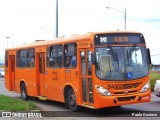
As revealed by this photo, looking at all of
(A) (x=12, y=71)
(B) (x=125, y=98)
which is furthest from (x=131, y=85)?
(A) (x=12, y=71)

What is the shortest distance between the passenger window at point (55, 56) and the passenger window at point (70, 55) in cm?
58

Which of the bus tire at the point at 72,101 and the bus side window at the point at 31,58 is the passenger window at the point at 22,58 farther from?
the bus tire at the point at 72,101

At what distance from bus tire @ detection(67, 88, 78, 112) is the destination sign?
2.55m

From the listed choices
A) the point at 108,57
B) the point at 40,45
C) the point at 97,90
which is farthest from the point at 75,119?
the point at 40,45

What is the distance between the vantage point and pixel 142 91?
13.5 metres

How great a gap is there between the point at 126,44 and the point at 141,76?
1.21 meters

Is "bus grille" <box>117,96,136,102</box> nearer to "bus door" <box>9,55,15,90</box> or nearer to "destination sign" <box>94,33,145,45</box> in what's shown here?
"destination sign" <box>94,33,145,45</box>

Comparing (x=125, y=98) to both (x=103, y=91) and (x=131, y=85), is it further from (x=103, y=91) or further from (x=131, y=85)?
(x=103, y=91)

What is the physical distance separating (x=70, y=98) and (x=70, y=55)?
1.65 meters

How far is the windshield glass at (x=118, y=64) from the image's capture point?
1313cm

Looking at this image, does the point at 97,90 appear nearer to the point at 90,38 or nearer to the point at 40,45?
the point at 90,38

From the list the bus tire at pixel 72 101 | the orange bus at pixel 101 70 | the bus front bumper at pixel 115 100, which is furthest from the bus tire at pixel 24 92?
the bus front bumper at pixel 115 100

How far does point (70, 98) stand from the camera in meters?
15.2

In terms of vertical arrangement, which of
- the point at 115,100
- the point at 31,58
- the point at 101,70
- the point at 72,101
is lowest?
the point at 72,101
